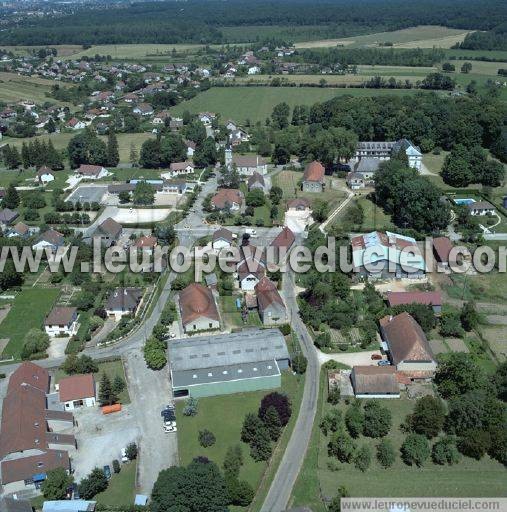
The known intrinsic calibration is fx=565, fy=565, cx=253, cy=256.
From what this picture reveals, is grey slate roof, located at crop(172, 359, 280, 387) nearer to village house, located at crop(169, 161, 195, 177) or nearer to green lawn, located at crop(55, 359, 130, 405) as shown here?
green lawn, located at crop(55, 359, 130, 405)

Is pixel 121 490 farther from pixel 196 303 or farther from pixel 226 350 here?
pixel 196 303

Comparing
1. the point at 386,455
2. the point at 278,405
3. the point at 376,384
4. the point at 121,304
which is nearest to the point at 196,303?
the point at 121,304

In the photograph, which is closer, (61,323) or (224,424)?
(224,424)

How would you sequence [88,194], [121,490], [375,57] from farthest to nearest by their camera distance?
[375,57], [88,194], [121,490]

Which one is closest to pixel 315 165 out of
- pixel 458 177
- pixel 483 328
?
pixel 458 177

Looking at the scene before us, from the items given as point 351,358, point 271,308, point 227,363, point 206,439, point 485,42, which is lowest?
point 351,358

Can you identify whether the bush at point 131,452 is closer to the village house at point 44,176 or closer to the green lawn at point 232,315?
the green lawn at point 232,315

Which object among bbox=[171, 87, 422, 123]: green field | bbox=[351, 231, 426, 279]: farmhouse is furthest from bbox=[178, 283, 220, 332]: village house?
bbox=[171, 87, 422, 123]: green field

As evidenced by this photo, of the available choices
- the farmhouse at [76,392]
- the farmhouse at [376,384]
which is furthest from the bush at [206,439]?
the farmhouse at [376,384]

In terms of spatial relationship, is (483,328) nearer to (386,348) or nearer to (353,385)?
(386,348)
